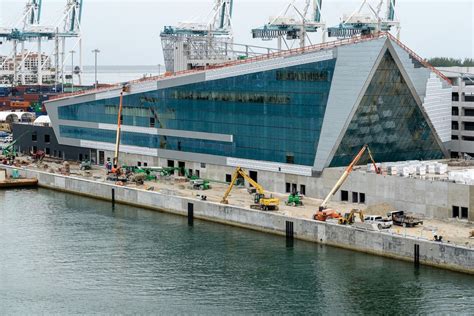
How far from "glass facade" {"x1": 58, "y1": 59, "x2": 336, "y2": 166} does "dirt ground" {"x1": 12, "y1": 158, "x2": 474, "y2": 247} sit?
372 centimetres

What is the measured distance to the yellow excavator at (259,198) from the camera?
73000 mm

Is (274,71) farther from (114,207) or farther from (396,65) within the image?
(114,207)

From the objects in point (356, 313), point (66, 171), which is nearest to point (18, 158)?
point (66, 171)

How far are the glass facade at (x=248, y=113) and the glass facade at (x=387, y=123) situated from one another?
9.53 ft

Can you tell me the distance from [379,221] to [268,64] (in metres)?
20.5

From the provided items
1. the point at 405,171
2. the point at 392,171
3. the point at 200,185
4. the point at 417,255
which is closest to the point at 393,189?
the point at 405,171

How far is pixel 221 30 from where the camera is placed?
152 metres

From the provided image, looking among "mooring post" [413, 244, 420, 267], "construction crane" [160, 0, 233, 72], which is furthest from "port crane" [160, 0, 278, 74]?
"mooring post" [413, 244, 420, 267]

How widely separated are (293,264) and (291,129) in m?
20.4

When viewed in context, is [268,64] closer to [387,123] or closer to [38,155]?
[387,123]

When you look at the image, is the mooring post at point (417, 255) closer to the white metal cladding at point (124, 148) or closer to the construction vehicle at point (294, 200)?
the construction vehicle at point (294, 200)

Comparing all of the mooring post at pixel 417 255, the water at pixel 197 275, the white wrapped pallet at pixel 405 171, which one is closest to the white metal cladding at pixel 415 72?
the white wrapped pallet at pixel 405 171

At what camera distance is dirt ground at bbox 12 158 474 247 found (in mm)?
63062

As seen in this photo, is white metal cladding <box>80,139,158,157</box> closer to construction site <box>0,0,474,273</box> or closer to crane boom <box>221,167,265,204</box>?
construction site <box>0,0,474,273</box>
